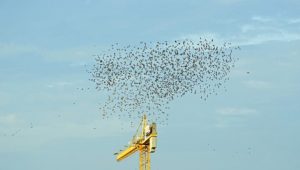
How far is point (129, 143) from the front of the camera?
478 feet

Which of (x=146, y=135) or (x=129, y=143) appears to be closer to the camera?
(x=146, y=135)

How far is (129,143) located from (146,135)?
997 centimetres

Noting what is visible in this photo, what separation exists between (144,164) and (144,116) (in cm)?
1109

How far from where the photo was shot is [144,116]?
489 feet

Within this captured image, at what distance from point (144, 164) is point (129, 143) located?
5698 millimetres

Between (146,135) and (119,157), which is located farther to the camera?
(119,157)

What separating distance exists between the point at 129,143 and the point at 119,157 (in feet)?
19.5

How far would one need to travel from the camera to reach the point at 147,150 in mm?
142750

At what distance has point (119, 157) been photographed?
150 meters

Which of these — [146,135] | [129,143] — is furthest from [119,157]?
[146,135]

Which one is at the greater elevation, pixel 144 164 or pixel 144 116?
pixel 144 116

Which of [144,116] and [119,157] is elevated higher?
[144,116]

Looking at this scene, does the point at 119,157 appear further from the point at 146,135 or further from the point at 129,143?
the point at 146,135
